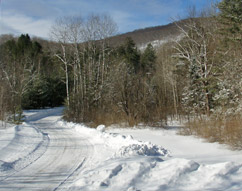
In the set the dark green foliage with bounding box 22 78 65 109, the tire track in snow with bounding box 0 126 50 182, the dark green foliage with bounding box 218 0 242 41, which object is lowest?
the tire track in snow with bounding box 0 126 50 182

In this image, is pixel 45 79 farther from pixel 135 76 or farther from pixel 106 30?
pixel 135 76

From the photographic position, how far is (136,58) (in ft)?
153

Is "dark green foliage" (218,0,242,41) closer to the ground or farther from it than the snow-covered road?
farther from it

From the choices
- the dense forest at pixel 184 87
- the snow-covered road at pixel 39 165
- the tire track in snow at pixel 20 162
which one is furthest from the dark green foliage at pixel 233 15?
the tire track in snow at pixel 20 162

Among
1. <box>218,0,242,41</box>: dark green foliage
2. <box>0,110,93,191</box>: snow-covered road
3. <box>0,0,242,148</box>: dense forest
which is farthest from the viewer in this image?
<box>218,0,242,41</box>: dark green foliage

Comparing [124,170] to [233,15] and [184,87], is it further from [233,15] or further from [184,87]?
[184,87]

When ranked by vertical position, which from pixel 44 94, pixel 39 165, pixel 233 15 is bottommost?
pixel 39 165

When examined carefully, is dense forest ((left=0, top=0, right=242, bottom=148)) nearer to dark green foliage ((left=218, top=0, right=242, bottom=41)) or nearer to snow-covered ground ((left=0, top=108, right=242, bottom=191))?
dark green foliage ((left=218, top=0, right=242, bottom=41))

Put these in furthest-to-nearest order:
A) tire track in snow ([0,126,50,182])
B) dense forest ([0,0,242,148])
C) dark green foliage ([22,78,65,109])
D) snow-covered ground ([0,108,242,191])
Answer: dark green foliage ([22,78,65,109]), dense forest ([0,0,242,148]), tire track in snow ([0,126,50,182]), snow-covered ground ([0,108,242,191])

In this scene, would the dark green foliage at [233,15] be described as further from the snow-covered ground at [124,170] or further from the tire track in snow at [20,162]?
the tire track in snow at [20,162]

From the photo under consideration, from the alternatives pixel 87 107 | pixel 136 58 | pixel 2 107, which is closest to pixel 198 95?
pixel 87 107

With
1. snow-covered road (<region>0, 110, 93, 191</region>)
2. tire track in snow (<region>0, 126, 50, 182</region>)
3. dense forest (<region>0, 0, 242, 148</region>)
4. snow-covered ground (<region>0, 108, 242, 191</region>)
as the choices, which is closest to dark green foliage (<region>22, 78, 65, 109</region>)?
dense forest (<region>0, 0, 242, 148</region>)

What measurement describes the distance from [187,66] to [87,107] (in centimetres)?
1249

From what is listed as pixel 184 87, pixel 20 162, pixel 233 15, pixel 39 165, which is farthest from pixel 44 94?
pixel 39 165
